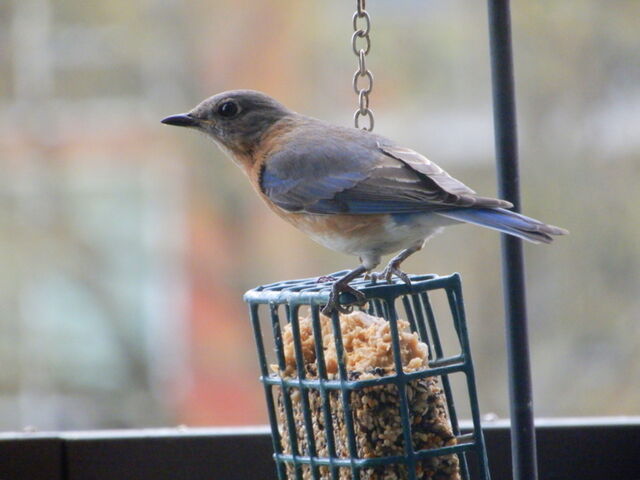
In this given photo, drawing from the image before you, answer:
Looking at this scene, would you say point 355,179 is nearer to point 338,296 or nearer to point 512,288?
point 338,296

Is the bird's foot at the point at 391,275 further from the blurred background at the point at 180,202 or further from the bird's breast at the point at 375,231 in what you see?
the blurred background at the point at 180,202

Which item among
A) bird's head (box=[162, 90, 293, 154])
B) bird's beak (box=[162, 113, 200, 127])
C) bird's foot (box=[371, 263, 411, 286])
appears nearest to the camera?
bird's foot (box=[371, 263, 411, 286])

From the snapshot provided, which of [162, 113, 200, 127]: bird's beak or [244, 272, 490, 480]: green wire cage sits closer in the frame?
[244, 272, 490, 480]: green wire cage

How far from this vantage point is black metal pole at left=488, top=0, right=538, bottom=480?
2.67 m

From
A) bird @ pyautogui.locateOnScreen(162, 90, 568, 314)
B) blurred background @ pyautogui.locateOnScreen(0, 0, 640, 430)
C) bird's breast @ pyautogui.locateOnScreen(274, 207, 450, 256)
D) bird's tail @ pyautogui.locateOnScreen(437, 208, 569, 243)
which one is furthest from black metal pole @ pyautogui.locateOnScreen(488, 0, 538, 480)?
blurred background @ pyautogui.locateOnScreen(0, 0, 640, 430)

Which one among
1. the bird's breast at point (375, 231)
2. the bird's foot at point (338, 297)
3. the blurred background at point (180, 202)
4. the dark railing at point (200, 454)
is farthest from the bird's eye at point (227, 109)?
the blurred background at point (180, 202)

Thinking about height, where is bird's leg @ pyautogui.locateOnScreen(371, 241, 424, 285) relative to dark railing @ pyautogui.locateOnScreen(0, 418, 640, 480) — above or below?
above

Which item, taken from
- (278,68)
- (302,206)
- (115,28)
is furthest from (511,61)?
(115,28)

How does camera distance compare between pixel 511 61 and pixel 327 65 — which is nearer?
pixel 511 61

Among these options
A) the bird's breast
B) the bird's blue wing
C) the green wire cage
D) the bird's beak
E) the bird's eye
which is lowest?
the green wire cage

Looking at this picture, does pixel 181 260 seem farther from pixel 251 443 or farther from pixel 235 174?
pixel 251 443

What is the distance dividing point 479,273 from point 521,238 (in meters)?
4.57

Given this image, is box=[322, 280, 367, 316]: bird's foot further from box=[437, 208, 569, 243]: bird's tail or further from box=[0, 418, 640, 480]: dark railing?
box=[0, 418, 640, 480]: dark railing

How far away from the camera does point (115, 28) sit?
26.2ft
